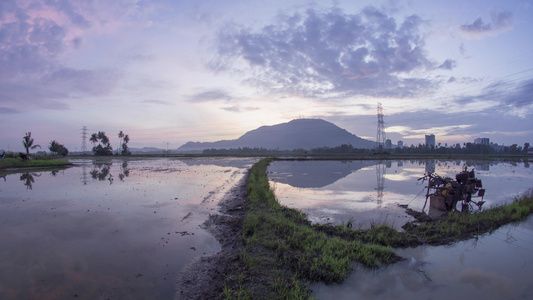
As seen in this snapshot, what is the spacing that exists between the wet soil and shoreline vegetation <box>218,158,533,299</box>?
16cm

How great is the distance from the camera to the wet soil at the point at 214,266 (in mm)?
4773

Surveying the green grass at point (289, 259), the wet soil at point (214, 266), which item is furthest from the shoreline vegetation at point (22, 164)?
A: the green grass at point (289, 259)

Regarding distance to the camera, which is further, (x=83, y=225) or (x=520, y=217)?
(x=520, y=217)

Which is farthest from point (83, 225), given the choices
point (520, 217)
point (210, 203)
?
point (520, 217)

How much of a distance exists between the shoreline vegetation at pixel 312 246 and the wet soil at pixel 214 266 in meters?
0.16

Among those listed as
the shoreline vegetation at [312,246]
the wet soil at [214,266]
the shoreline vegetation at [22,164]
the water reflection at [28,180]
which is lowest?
the wet soil at [214,266]

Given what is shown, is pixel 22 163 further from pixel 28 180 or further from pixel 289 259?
pixel 289 259

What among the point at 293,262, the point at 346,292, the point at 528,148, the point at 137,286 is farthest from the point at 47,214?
the point at 528,148

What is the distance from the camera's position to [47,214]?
10.1 metres

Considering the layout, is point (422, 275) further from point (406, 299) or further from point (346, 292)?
point (346, 292)

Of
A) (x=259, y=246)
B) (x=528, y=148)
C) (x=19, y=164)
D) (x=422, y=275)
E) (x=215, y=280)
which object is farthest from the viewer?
(x=528, y=148)

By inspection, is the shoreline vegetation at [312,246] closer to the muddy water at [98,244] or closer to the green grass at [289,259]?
the green grass at [289,259]

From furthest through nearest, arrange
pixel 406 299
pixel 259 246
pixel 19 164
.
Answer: pixel 19 164 < pixel 259 246 < pixel 406 299

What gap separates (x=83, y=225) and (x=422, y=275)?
9.97 metres
